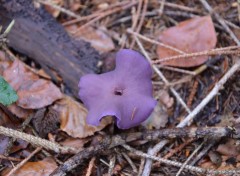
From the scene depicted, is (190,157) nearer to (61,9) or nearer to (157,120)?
(157,120)

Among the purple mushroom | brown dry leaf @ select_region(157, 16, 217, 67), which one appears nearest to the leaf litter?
brown dry leaf @ select_region(157, 16, 217, 67)

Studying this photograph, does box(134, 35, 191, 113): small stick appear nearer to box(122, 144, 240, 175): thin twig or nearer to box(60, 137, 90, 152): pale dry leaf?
box(122, 144, 240, 175): thin twig

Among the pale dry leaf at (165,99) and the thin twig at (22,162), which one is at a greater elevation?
the pale dry leaf at (165,99)

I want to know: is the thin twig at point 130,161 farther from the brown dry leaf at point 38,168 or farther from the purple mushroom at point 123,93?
the brown dry leaf at point 38,168

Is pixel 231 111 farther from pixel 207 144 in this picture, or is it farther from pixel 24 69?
pixel 24 69

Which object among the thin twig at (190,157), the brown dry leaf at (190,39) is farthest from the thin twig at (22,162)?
the brown dry leaf at (190,39)

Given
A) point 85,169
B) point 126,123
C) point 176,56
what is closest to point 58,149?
point 85,169
